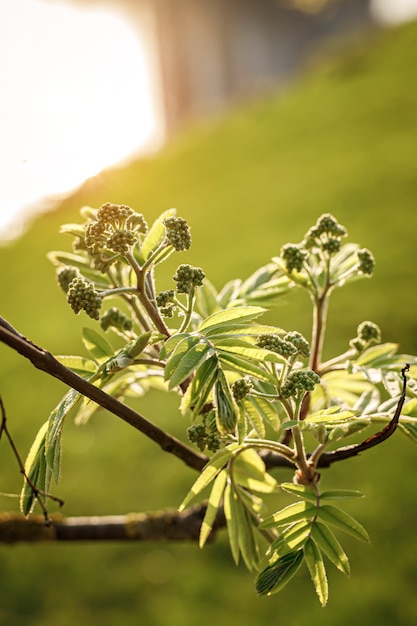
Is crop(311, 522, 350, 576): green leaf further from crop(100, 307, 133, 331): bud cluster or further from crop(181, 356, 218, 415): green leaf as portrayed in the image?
crop(100, 307, 133, 331): bud cluster

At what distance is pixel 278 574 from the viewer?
1.03 m

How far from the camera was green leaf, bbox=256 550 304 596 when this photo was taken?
1013 mm

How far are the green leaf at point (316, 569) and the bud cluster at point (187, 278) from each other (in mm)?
491

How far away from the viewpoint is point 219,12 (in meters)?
18.4

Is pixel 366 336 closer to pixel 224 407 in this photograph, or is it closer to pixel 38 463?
pixel 224 407

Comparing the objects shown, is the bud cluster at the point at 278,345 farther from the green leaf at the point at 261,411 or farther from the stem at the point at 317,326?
the stem at the point at 317,326

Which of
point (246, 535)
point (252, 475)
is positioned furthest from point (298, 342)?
point (246, 535)

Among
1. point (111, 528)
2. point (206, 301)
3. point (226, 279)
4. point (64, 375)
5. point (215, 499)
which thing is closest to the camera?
point (64, 375)

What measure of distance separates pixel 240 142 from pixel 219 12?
9727mm

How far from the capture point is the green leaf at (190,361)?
33.4 inches

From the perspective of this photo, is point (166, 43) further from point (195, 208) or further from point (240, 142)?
point (195, 208)

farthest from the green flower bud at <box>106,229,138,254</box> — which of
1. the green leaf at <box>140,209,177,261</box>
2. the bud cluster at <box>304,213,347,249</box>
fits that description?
the bud cluster at <box>304,213,347,249</box>

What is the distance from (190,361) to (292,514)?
0.38 m

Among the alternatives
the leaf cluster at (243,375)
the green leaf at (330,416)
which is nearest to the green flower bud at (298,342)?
the leaf cluster at (243,375)
